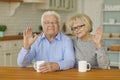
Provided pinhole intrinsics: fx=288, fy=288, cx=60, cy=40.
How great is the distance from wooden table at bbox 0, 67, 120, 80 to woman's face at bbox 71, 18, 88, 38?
1.43ft

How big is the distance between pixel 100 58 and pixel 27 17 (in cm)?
426

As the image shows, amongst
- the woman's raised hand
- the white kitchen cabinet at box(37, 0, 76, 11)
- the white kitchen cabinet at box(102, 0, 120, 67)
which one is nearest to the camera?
the woman's raised hand

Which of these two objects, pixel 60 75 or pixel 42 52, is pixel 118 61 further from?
pixel 60 75

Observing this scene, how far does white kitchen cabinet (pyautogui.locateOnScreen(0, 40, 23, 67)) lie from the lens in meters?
4.98

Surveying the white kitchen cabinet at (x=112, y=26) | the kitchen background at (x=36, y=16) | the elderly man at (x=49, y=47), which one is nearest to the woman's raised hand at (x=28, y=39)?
the elderly man at (x=49, y=47)

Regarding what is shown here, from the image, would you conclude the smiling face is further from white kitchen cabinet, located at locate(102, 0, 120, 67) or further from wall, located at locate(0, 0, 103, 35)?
→ white kitchen cabinet, located at locate(102, 0, 120, 67)

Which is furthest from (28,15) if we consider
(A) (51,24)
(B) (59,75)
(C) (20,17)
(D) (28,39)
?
(B) (59,75)

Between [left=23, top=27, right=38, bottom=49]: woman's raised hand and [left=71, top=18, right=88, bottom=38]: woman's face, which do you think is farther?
[left=71, top=18, right=88, bottom=38]: woman's face

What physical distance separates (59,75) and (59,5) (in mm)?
5000

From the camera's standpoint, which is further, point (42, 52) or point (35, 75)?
point (42, 52)

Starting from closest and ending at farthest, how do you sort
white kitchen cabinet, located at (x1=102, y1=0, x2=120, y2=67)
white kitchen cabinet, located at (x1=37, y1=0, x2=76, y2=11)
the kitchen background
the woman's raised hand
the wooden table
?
the wooden table
the woman's raised hand
the kitchen background
white kitchen cabinet, located at (x1=37, y1=0, x2=76, y2=11)
white kitchen cabinet, located at (x1=102, y1=0, x2=120, y2=67)

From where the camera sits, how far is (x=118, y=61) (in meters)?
7.19

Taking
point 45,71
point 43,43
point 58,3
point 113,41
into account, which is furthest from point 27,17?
point 45,71

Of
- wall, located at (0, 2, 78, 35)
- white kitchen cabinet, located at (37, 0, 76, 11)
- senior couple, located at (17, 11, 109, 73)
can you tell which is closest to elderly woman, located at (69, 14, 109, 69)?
senior couple, located at (17, 11, 109, 73)
